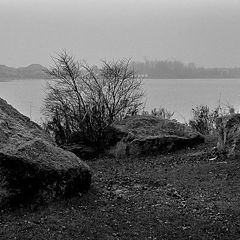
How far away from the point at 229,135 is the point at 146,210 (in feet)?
18.8

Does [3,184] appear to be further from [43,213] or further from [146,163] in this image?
[146,163]

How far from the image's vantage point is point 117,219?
805 centimetres

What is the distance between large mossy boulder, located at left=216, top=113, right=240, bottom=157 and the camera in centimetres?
1280

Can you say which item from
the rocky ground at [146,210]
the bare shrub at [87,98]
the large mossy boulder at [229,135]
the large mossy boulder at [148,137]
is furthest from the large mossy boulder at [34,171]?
the bare shrub at [87,98]

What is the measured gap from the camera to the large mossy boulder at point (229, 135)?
1280 centimetres

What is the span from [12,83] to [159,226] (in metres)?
59.4

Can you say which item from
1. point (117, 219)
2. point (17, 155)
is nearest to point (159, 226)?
point (117, 219)

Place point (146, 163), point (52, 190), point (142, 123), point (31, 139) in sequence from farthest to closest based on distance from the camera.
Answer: point (142, 123) < point (146, 163) < point (31, 139) < point (52, 190)

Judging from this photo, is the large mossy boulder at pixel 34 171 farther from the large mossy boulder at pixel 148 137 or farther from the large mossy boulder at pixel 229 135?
the large mossy boulder at pixel 148 137

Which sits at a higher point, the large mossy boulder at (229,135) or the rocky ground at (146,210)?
the large mossy boulder at (229,135)

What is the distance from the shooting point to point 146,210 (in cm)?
848

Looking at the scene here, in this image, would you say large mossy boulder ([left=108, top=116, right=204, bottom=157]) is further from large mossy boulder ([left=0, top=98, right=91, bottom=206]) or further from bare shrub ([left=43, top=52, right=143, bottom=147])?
large mossy boulder ([left=0, top=98, right=91, bottom=206])

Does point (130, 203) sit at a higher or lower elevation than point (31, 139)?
lower

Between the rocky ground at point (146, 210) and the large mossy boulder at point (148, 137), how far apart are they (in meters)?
3.61
